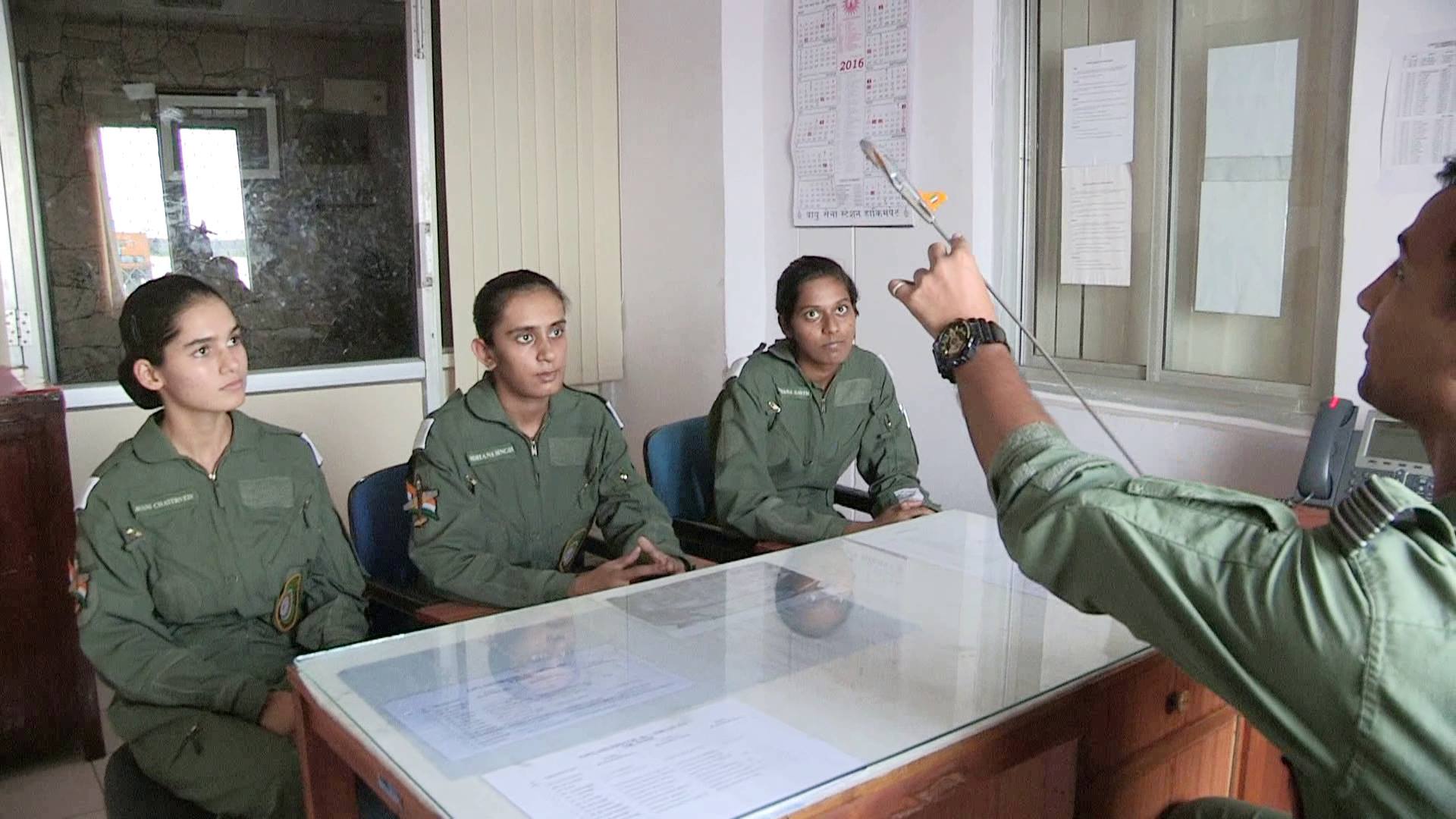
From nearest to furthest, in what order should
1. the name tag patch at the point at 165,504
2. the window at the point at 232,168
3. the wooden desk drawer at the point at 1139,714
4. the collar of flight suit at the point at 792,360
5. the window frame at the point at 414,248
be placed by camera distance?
1. the wooden desk drawer at the point at 1139,714
2. the name tag patch at the point at 165,504
3. the collar of flight suit at the point at 792,360
4. the window frame at the point at 414,248
5. the window at the point at 232,168

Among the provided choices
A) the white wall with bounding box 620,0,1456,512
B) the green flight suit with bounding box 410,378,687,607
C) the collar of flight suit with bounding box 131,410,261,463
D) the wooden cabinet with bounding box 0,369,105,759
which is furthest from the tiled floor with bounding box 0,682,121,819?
the white wall with bounding box 620,0,1456,512

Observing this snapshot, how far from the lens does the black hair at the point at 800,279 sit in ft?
8.72

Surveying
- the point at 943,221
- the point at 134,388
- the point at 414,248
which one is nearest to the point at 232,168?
the point at 414,248

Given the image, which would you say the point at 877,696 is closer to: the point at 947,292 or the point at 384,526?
the point at 947,292

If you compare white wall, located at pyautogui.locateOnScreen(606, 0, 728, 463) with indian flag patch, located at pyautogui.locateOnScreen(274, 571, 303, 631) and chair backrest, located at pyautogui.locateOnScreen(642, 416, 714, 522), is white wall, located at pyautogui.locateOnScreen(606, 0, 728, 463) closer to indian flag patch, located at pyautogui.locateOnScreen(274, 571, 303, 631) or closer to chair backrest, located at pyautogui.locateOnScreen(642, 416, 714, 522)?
chair backrest, located at pyautogui.locateOnScreen(642, 416, 714, 522)

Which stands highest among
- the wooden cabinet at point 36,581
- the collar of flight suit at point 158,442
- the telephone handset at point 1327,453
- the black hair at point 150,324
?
the black hair at point 150,324

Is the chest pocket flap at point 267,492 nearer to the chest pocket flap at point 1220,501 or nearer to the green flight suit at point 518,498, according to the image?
the green flight suit at point 518,498

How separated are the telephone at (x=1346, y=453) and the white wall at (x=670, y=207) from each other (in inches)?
82.5

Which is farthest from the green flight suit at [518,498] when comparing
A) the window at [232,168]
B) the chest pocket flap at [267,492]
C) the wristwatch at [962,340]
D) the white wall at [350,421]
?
the window at [232,168]

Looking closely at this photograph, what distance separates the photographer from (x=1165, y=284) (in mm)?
2898

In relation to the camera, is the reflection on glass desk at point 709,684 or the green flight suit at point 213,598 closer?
the reflection on glass desk at point 709,684

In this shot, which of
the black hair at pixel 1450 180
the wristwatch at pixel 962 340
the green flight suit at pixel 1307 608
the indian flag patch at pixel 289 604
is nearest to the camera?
the green flight suit at pixel 1307 608

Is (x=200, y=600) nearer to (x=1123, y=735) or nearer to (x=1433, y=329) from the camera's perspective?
(x=1123, y=735)

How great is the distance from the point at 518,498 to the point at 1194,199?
6.24 feet
